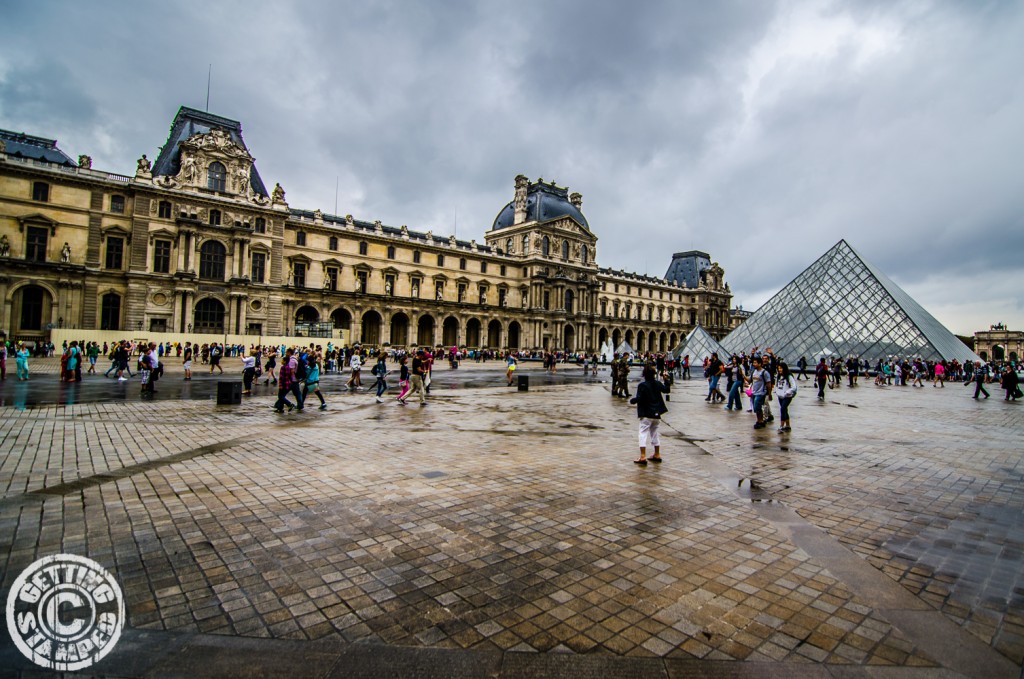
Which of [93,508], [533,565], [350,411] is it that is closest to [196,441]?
[93,508]

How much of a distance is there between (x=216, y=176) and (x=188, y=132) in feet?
14.2

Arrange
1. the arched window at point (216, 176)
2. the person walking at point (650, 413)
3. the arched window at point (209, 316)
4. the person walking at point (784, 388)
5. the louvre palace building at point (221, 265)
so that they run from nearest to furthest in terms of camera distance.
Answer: the person walking at point (650, 413) < the person walking at point (784, 388) < the louvre palace building at point (221, 265) < the arched window at point (209, 316) < the arched window at point (216, 176)

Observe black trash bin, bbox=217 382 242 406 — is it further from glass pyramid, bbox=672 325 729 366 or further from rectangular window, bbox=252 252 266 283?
glass pyramid, bbox=672 325 729 366

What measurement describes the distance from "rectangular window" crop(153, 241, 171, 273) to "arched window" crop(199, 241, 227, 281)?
7.28 ft

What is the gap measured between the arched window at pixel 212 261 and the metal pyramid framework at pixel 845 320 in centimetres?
4685

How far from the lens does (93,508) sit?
495cm

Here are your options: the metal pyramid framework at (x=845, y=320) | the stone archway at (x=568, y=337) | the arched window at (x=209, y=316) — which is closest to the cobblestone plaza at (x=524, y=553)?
the metal pyramid framework at (x=845, y=320)

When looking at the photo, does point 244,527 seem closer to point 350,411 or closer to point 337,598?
point 337,598

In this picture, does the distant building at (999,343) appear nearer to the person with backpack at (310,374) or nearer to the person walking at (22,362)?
the person with backpack at (310,374)

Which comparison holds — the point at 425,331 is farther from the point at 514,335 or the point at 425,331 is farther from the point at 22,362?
the point at 22,362

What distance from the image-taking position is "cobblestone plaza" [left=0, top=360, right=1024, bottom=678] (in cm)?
281

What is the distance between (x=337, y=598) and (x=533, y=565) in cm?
147

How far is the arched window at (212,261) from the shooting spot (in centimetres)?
4169

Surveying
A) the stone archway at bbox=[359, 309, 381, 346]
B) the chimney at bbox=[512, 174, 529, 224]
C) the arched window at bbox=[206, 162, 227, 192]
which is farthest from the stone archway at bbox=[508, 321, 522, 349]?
the arched window at bbox=[206, 162, 227, 192]
